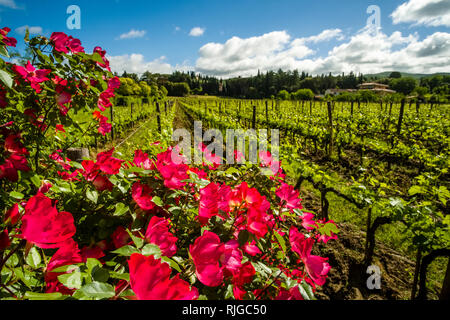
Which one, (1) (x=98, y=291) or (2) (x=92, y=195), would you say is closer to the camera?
(1) (x=98, y=291)

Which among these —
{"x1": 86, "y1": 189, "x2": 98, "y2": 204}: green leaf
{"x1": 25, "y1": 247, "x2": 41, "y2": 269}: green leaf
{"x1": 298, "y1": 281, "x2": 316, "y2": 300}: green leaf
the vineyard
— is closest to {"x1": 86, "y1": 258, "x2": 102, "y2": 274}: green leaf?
the vineyard

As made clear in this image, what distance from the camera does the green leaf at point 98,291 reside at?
400 millimetres

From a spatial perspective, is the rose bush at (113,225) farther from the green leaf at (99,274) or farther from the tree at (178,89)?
the tree at (178,89)

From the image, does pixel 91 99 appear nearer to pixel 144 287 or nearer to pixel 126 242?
pixel 126 242

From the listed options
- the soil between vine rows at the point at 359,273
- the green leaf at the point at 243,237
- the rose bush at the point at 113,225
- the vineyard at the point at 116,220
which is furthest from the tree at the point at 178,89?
the green leaf at the point at 243,237

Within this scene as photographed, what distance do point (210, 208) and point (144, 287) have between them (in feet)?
1.01

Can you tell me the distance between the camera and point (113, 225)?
0.73 meters

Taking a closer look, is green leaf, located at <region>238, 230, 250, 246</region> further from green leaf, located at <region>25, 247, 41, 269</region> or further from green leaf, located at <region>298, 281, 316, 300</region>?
green leaf, located at <region>25, 247, 41, 269</region>

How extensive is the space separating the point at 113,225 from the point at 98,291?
343mm

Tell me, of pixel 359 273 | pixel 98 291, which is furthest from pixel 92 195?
pixel 359 273

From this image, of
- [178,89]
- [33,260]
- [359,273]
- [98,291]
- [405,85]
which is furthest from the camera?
[178,89]

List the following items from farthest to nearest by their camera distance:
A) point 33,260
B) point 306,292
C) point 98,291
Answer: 1. point 306,292
2. point 33,260
3. point 98,291

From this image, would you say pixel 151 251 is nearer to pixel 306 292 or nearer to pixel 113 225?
pixel 113 225

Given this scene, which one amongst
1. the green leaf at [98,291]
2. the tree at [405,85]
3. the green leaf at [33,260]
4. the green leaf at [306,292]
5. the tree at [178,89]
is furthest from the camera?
the tree at [178,89]
